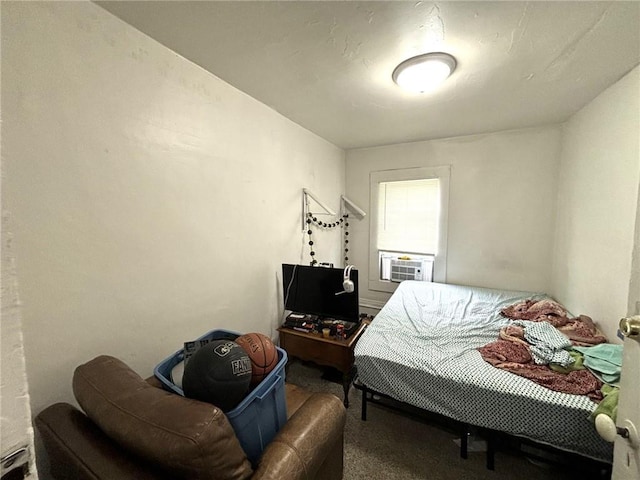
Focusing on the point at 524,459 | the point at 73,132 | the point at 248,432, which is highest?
the point at 73,132

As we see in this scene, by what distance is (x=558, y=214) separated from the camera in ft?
8.68

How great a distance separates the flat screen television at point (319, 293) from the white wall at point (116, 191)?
39 centimetres

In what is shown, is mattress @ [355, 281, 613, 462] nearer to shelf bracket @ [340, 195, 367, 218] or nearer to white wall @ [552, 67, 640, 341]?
white wall @ [552, 67, 640, 341]

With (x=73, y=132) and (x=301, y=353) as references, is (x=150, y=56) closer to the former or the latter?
(x=73, y=132)

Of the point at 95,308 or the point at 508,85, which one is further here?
the point at 508,85

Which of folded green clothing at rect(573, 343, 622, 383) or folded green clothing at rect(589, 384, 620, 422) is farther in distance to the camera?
folded green clothing at rect(573, 343, 622, 383)

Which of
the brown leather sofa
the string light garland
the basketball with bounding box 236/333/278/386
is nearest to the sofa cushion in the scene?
the brown leather sofa

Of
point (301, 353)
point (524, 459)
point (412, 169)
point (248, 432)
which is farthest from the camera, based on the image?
point (412, 169)

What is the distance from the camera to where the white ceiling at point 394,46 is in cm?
121

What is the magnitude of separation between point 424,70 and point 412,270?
7.46 feet

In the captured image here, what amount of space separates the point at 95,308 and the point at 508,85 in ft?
9.21

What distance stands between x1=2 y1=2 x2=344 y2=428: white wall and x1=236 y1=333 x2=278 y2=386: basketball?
66cm

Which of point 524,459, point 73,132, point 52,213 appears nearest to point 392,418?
point 524,459

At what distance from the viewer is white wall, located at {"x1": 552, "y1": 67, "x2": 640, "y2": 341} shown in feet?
5.37
